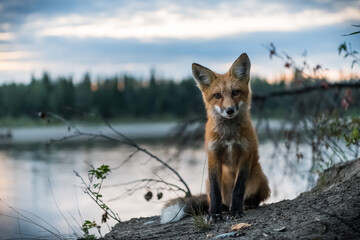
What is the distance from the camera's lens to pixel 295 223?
3.89 metres

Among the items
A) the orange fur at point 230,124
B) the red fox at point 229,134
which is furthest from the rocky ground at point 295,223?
the orange fur at point 230,124

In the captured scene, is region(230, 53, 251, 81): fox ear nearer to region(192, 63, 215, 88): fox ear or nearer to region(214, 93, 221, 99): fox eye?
region(192, 63, 215, 88): fox ear

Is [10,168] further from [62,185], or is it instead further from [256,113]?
[256,113]

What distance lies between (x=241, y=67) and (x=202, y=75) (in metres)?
0.45

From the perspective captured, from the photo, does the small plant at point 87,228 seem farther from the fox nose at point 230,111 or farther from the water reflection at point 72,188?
the fox nose at point 230,111

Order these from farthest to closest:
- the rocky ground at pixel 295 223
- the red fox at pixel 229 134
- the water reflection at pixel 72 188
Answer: the water reflection at pixel 72 188
the red fox at pixel 229 134
the rocky ground at pixel 295 223

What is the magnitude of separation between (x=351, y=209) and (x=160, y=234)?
2.04 meters

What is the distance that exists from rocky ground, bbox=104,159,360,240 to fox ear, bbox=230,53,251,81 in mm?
1554

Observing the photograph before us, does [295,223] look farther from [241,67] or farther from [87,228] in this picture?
[87,228]

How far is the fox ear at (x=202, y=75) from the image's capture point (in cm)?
473

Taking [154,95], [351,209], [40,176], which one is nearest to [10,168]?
[40,176]

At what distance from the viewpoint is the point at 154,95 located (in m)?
59.3

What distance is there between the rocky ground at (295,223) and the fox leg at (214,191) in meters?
0.15

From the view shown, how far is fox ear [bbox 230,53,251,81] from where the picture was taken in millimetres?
4691
